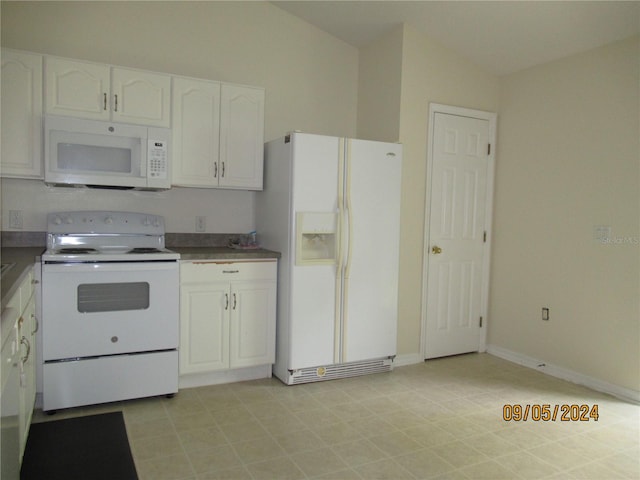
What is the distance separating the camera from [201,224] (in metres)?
3.77

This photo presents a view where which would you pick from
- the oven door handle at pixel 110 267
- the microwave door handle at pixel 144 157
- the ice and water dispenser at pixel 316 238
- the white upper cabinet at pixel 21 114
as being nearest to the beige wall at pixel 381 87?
the ice and water dispenser at pixel 316 238

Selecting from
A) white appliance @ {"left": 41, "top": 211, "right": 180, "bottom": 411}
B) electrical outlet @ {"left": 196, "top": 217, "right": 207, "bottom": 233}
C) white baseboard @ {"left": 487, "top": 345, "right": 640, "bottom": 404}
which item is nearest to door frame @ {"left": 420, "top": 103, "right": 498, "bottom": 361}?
white baseboard @ {"left": 487, "top": 345, "right": 640, "bottom": 404}

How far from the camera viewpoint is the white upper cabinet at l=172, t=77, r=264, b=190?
3.32m

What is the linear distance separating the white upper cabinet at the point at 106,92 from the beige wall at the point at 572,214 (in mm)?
2858

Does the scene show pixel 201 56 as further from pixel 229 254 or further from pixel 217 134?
pixel 229 254

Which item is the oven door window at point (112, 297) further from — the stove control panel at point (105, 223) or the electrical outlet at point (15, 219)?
the electrical outlet at point (15, 219)

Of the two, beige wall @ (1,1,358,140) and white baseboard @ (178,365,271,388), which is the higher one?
beige wall @ (1,1,358,140)

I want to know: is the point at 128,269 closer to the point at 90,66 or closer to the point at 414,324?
the point at 90,66

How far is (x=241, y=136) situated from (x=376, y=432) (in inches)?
86.3

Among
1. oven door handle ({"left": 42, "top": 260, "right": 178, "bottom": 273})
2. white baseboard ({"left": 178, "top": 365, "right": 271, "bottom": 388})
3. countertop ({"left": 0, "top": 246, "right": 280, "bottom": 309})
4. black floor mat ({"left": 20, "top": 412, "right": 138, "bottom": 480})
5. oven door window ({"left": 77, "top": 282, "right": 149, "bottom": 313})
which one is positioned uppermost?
countertop ({"left": 0, "top": 246, "right": 280, "bottom": 309})

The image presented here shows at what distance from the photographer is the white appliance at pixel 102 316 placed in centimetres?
272

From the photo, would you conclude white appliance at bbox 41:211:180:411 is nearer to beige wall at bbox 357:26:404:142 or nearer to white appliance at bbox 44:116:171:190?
white appliance at bbox 44:116:171:190

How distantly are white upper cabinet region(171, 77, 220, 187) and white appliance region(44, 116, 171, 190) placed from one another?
0.18m

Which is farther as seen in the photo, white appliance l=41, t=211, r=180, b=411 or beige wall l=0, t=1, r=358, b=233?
beige wall l=0, t=1, r=358, b=233
